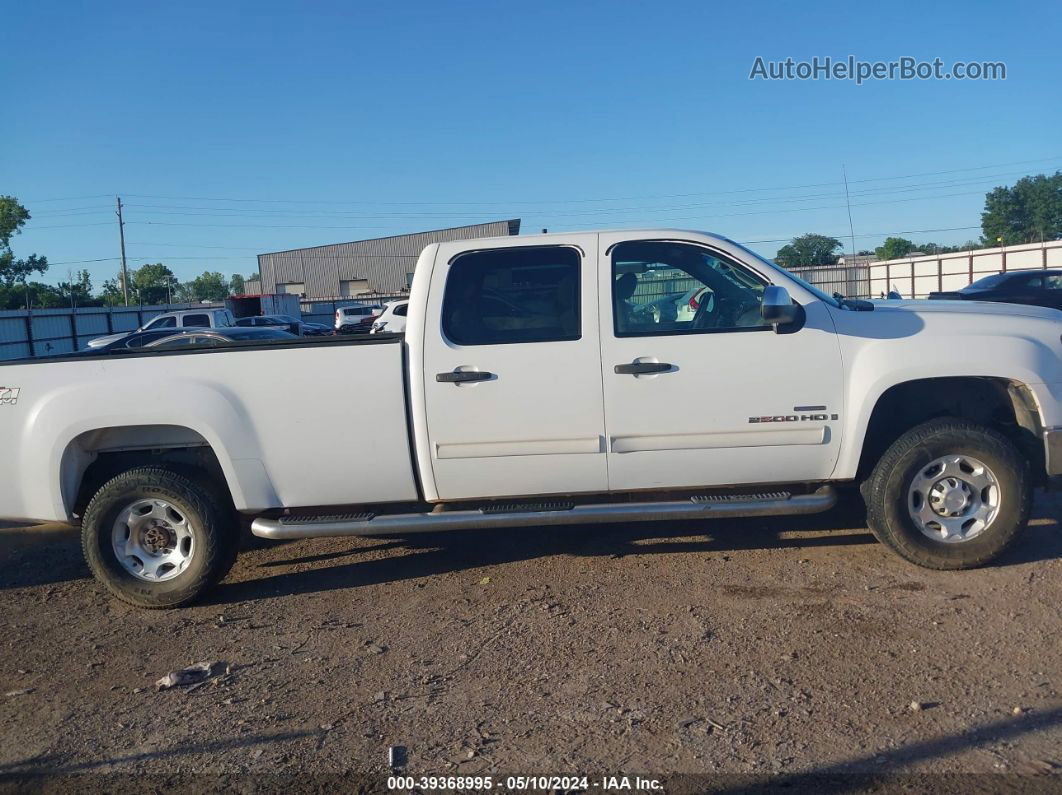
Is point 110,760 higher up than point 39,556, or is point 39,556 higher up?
point 39,556

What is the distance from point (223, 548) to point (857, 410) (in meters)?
3.67

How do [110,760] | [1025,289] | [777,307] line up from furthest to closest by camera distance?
[1025,289], [777,307], [110,760]

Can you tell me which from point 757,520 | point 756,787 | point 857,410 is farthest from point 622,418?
point 756,787

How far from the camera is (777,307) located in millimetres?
5059

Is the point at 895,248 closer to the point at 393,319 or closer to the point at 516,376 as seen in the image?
the point at 393,319

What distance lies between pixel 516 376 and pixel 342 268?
207 ft

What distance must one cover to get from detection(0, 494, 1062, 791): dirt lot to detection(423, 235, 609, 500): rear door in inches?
28.5

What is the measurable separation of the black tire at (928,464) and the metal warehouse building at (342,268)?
2347 inches

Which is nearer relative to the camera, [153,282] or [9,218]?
[9,218]

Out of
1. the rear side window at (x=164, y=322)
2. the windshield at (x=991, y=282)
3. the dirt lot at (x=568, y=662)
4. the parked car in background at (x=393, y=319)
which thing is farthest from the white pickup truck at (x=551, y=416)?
the rear side window at (x=164, y=322)

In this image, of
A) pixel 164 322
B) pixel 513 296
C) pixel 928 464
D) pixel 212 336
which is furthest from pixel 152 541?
pixel 164 322

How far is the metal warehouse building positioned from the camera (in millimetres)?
64500

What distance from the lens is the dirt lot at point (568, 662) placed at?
369 centimetres

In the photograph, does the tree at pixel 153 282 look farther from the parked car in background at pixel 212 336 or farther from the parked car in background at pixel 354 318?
the parked car in background at pixel 212 336
